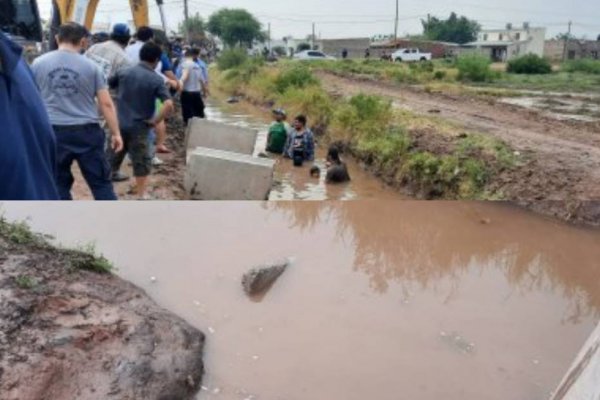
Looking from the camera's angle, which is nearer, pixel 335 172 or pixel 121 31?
pixel 121 31

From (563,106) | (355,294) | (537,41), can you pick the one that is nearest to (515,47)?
(537,41)

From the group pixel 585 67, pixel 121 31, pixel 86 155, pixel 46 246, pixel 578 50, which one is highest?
pixel 121 31

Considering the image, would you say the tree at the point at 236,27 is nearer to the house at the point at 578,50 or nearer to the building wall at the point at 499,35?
the building wall at the point at 499,35

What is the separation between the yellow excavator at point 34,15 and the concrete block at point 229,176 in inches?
224

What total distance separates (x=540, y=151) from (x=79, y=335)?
8124 millimetres

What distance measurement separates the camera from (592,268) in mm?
3648

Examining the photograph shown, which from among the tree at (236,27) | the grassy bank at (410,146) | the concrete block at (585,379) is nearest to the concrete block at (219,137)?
the grassy bank at (410,146)

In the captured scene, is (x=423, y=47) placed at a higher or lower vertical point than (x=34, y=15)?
lower

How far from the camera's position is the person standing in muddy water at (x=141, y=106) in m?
6.04

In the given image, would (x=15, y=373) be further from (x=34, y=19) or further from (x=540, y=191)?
(x=34, y=19)

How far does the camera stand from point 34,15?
Answer: 11.5 meters

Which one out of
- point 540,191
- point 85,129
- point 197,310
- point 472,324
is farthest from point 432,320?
point 540,191

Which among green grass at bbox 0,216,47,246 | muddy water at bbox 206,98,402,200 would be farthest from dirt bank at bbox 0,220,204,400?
muddy water at bbox 206,98,402,200

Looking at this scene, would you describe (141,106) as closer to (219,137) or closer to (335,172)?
(219,137)
